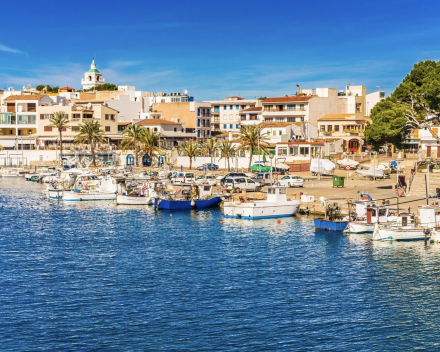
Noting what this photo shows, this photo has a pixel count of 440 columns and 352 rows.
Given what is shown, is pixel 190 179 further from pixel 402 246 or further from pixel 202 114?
pixel 202 114

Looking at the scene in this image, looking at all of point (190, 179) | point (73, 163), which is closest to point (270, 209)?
point (190, 179)

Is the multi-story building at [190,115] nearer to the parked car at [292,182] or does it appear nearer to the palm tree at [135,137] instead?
the palm tree at [135,137]

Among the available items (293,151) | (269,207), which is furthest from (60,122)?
(269,207)

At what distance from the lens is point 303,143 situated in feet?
359

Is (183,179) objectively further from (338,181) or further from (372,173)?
(372,173)

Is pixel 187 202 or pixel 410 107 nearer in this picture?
pixel 187 202

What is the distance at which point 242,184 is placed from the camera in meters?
80.2

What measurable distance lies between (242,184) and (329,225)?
27013mm

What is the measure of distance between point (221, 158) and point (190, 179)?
23.5 m

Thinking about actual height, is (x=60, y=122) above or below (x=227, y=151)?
above

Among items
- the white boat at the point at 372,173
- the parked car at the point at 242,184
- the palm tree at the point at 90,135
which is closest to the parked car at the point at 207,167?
the palm tree at the point at 90,135

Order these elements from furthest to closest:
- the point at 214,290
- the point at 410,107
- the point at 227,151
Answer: the point at 227,151
the point at 410,107
the point at 214,290

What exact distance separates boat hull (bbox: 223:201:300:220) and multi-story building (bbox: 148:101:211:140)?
291 feet

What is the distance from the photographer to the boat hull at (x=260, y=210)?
205 feet
